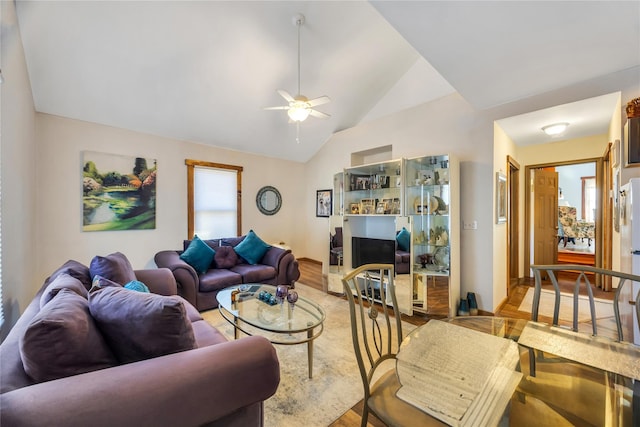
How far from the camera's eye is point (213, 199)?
4.98m

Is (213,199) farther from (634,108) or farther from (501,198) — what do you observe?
(634,108)

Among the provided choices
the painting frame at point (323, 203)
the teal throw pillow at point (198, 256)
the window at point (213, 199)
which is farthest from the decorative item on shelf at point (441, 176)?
the window at point (213, 199)

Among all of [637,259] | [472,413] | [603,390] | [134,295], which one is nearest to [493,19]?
[637,259]

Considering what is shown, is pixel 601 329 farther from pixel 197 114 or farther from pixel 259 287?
pixel 197 114

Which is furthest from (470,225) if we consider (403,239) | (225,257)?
(225,257)

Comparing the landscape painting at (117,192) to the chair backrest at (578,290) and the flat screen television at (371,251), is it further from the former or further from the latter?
the chair backrest at (578,290)

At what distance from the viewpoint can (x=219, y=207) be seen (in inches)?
199

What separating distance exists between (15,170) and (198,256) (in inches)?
74.5

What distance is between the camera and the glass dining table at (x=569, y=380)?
106cm

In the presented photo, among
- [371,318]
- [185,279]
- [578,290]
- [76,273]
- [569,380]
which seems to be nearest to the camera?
[569,380]

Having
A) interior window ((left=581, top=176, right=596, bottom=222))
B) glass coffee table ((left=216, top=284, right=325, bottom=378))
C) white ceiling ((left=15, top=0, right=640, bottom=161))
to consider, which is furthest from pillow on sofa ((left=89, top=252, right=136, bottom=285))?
interior window ((left=581, top=176, right=596, bottom=222))

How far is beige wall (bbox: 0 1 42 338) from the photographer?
73.7 inches

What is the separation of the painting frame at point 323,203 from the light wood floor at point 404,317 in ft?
3.92

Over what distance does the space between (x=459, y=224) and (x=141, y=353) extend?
352 cm
